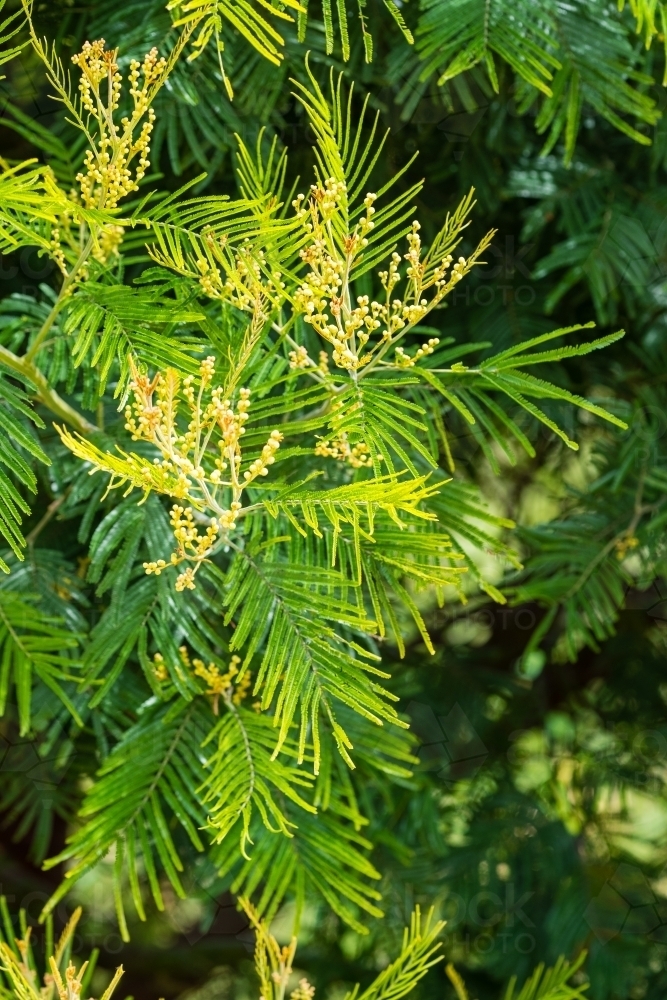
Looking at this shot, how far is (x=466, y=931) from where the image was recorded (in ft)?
3.26

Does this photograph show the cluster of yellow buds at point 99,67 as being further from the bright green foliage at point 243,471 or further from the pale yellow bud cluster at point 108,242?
the pale yellow bud cluster at point 108,242

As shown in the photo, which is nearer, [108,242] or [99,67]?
[99,67]

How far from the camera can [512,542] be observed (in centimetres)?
103

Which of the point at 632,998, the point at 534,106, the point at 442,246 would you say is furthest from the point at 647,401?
the point at 632,998

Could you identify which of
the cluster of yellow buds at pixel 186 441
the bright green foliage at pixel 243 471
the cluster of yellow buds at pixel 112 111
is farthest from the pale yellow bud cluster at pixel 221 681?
the cluster of yellow buds at pixel 112 111

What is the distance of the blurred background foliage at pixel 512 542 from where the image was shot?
624 mm

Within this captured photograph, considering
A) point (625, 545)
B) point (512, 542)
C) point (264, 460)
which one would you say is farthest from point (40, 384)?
point (512, 542)

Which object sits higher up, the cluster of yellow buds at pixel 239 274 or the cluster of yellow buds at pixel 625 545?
the cluster of yellow buds at pixel 239 274

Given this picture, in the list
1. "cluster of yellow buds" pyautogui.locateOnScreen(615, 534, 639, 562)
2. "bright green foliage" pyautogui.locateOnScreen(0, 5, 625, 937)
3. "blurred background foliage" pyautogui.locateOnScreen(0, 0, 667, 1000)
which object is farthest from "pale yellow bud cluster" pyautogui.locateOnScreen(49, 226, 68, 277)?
"cluster of yellow buds" pyautogui.locateOnScreen(615, 534, 639, 562)

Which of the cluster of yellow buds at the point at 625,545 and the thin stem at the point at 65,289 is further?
the cluster of yellow buds at the point at 625,545

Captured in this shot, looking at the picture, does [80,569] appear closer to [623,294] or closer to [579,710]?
[623,294]

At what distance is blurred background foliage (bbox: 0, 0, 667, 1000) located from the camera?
62 cm

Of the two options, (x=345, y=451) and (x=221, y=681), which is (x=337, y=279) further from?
(x=221, y=681)

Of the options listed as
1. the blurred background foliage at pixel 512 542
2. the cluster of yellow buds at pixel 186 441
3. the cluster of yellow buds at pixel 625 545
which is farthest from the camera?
the cluster of yellow buds at pixel 625 545
